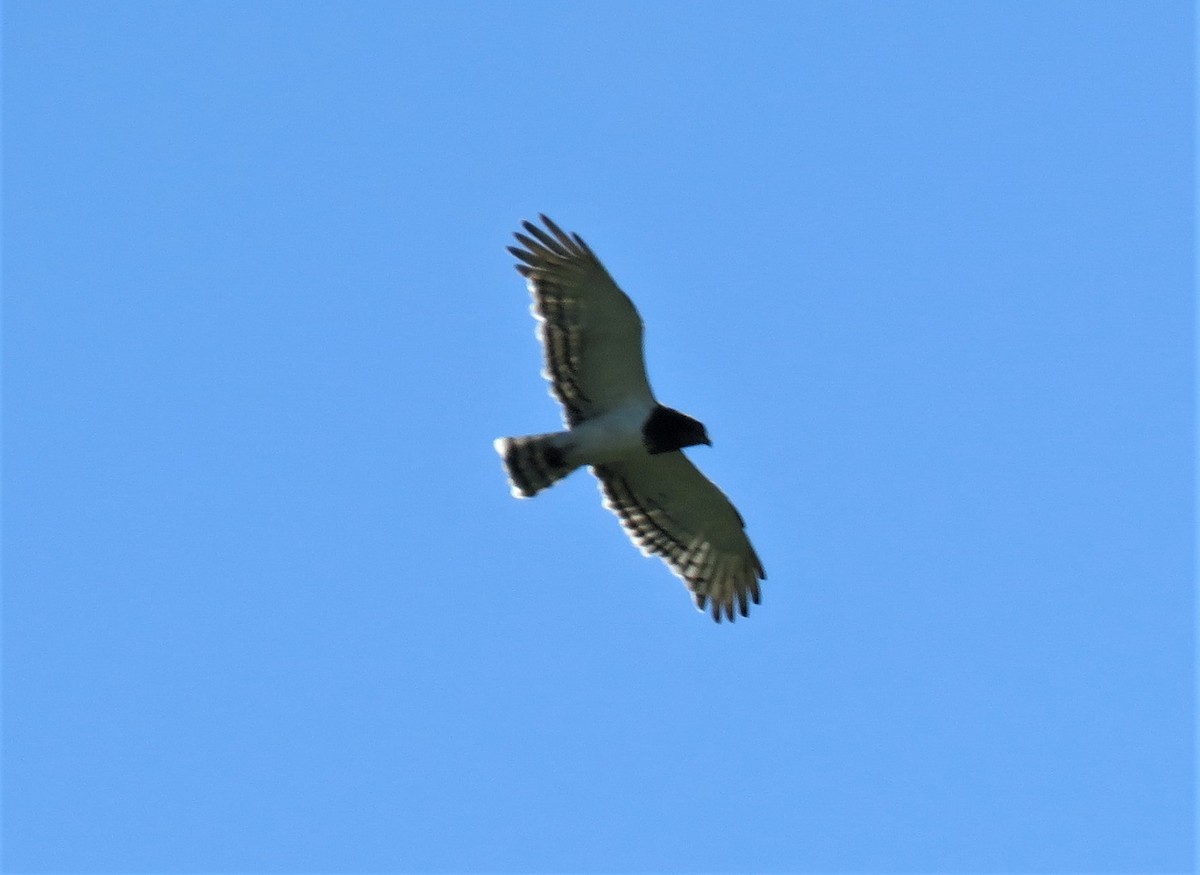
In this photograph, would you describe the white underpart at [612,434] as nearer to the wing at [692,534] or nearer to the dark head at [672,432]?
the dark head at [672,432]

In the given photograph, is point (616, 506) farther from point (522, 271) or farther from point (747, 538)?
point (522, 271)

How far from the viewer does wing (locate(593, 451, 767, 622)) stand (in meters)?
18.1

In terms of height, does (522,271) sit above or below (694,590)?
above

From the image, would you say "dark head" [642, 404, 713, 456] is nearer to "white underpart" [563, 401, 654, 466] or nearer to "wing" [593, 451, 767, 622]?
"white underpart" [563, 401, 654, 466]

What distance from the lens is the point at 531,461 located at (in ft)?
56.6

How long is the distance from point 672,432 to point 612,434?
471 millimetres

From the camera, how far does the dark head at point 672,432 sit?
17172 mm

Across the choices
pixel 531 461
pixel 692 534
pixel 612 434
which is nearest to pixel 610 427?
pixel 612 434

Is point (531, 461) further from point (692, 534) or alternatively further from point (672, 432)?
point (692, 534)

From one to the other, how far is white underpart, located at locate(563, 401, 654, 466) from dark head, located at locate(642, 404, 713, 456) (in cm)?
7

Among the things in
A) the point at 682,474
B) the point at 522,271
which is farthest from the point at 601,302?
the point at 682,474

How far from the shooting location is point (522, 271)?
55.8 feet

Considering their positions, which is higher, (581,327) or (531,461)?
(581,327)

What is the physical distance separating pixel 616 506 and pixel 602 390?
137 cm
